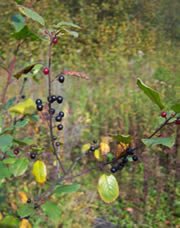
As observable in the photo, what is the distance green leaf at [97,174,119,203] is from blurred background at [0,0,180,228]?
0.66ft

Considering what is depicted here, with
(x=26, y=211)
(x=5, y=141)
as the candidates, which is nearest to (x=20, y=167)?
(x=26, y=211)

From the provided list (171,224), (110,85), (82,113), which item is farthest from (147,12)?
(171,224)

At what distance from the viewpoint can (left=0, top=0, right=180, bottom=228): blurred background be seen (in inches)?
119

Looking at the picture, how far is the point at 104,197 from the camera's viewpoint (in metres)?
0.95

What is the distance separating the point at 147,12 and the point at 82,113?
3.46m

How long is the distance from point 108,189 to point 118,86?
387 centimetres

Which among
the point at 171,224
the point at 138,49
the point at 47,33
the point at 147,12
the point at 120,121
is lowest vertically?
the point at 171,224

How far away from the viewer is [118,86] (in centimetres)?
480

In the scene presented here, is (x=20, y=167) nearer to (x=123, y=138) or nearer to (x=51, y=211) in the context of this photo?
(x=51, y=211)

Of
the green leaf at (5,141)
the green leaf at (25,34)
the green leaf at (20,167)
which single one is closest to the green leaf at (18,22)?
the green leaf at (25,34)

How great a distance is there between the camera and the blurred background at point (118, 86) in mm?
3029

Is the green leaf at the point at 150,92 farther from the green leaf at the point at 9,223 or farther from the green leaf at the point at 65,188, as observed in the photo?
the green leaf at the point at 9,223

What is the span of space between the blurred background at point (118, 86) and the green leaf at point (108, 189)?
7.9 inches

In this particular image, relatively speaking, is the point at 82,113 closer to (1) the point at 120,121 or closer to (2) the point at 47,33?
(1) the point at 120,121
